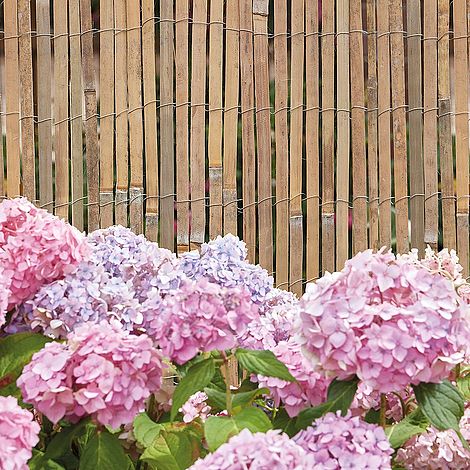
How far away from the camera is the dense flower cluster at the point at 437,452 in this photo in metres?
1.06

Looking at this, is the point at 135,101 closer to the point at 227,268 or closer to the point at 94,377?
the point at 227,268

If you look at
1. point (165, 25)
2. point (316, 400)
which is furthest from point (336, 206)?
point (316, 400)

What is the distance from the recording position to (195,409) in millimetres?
1241

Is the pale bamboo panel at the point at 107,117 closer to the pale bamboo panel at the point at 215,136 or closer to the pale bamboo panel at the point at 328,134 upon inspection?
the pale bamboo panel at the point at 215,136

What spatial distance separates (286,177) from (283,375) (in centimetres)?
189

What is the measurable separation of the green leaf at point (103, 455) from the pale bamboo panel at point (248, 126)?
1.77 metres

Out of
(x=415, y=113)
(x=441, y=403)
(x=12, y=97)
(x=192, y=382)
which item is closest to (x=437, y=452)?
(x=441, y=403)

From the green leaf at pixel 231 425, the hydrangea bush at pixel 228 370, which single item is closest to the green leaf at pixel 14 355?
the hydrangea bush at pixel 228 370

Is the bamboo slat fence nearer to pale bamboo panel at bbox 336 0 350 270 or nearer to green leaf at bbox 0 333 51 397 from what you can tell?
pale bamboo panel at bbox 336 0 350 270

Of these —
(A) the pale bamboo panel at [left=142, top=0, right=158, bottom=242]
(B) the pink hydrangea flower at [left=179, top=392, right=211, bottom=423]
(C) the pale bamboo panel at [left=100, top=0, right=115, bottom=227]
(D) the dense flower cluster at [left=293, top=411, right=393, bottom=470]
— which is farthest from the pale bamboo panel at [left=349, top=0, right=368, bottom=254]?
(D) the dense flower cluster at [left=293, top=411, right=393, bottom=470]

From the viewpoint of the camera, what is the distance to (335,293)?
0.92 m

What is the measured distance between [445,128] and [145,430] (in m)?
1.99

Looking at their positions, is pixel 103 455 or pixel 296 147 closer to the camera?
pixel 103 455

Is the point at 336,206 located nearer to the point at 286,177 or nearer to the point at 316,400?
the point at 286,177
